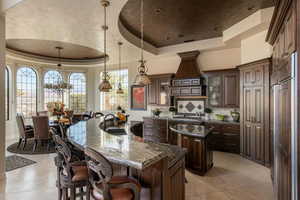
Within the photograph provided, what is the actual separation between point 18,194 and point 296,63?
13.7 ft

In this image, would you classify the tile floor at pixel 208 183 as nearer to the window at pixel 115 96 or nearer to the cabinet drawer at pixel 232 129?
the cabinet drawer at pixel 232 129

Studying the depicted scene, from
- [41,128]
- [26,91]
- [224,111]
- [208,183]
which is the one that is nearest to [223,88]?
[224,111]

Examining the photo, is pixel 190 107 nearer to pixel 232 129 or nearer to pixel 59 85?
pixel 232 129

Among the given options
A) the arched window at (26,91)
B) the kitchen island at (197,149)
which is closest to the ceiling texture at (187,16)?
the kitchen island at (197,149)

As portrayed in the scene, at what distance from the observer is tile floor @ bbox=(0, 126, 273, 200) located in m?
2.63

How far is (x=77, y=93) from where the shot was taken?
8.60 meters

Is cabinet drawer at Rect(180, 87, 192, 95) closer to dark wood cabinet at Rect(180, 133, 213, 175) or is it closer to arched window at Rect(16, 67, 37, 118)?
dark wood cabinet at Rect(180, 133, 213, 175)

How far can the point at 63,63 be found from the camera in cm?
780

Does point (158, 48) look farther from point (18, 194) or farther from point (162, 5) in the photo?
point (18, 194)

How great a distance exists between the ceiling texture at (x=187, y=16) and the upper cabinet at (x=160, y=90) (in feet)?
5.33

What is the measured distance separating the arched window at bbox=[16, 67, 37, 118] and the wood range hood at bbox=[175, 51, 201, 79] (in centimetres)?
666

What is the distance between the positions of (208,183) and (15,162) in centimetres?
464

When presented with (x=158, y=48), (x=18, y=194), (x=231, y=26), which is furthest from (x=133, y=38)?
(x=18, y=194)

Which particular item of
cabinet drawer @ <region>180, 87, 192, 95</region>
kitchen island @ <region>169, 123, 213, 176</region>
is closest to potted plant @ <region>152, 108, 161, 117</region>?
cabinet drawer @ <region>180, 87, 192, 95</region>
